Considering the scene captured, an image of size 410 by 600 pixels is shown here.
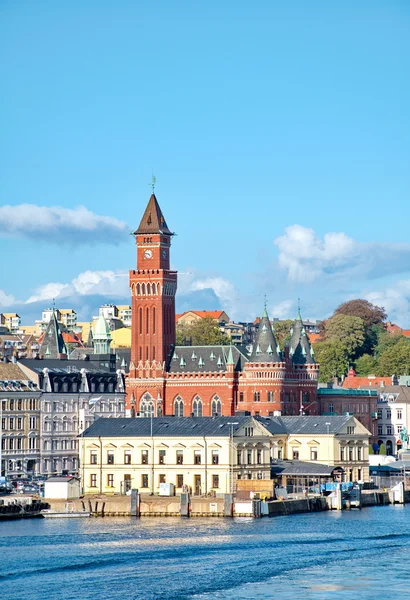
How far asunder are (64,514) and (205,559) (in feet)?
95.2

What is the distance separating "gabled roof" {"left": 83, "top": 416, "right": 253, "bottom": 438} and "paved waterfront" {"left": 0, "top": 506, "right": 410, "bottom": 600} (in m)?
12.4

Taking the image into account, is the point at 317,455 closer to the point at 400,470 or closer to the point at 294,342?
the point at 400,470

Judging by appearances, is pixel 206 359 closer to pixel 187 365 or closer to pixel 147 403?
pixel 187 365

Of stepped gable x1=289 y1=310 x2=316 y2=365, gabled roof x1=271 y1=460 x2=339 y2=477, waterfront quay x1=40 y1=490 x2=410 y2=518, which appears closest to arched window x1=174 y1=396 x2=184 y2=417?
stepped gable x1=289 y1=310 x2=316 y2=365

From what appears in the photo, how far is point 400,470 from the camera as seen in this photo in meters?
159

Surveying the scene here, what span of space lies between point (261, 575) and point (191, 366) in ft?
298

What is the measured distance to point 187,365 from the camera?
608ft

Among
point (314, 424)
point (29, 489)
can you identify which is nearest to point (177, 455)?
point (29, 489)

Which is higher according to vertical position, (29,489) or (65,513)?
(29,489)

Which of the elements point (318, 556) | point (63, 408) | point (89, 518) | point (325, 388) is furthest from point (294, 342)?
point (318, 556)

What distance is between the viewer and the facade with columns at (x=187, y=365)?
181 metres

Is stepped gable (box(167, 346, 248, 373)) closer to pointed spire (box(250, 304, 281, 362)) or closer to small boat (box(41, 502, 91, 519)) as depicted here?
pointed spire (box(250, 304, 281, 362))

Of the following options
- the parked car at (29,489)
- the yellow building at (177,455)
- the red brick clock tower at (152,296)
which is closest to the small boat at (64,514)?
the yellow building at (177,455)

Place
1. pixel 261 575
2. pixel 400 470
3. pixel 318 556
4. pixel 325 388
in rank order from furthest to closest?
pixel 325 388, pixel 400 470, pixel 318 556, pixel 261 575
